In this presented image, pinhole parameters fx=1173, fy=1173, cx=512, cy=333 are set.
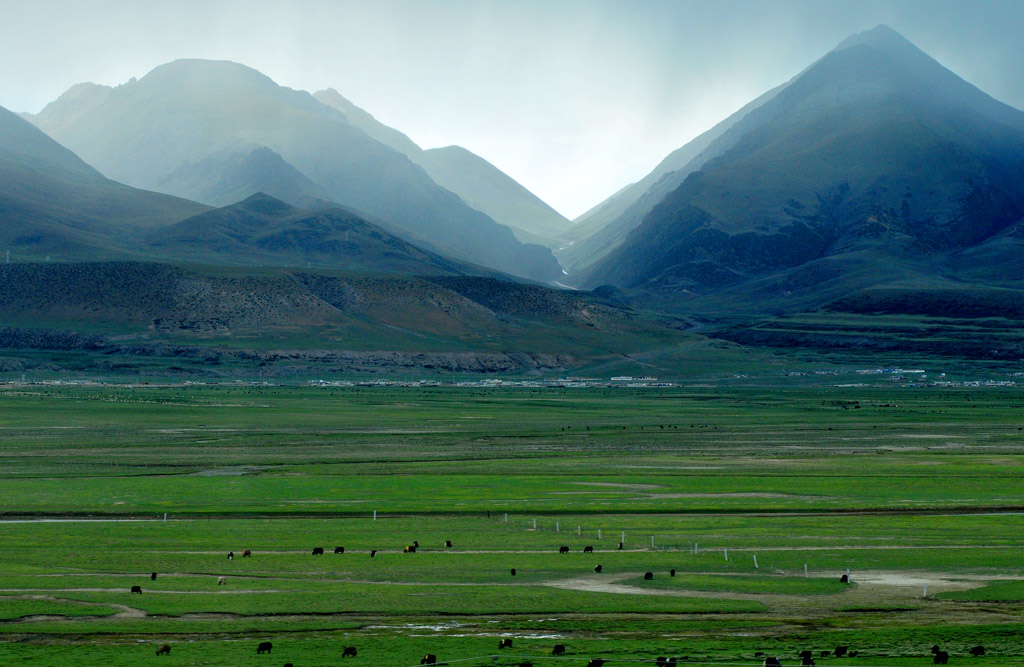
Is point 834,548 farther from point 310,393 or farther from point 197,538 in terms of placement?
point 310,393

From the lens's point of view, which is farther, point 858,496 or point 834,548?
point 858,496

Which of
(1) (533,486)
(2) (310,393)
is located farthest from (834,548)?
(2) (310,393)

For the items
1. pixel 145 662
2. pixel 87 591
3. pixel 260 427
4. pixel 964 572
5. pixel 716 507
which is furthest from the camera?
pixel 260 427

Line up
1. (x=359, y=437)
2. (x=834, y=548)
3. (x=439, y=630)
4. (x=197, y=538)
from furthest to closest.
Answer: (x=359, y=437)
(x=197, y=538)
(x=834, y=548)
(x=439, y=630)

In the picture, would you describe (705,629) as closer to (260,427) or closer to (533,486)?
(533,486)

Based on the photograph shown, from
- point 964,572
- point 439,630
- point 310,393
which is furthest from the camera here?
point 310,393

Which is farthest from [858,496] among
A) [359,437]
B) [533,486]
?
[359,437]
